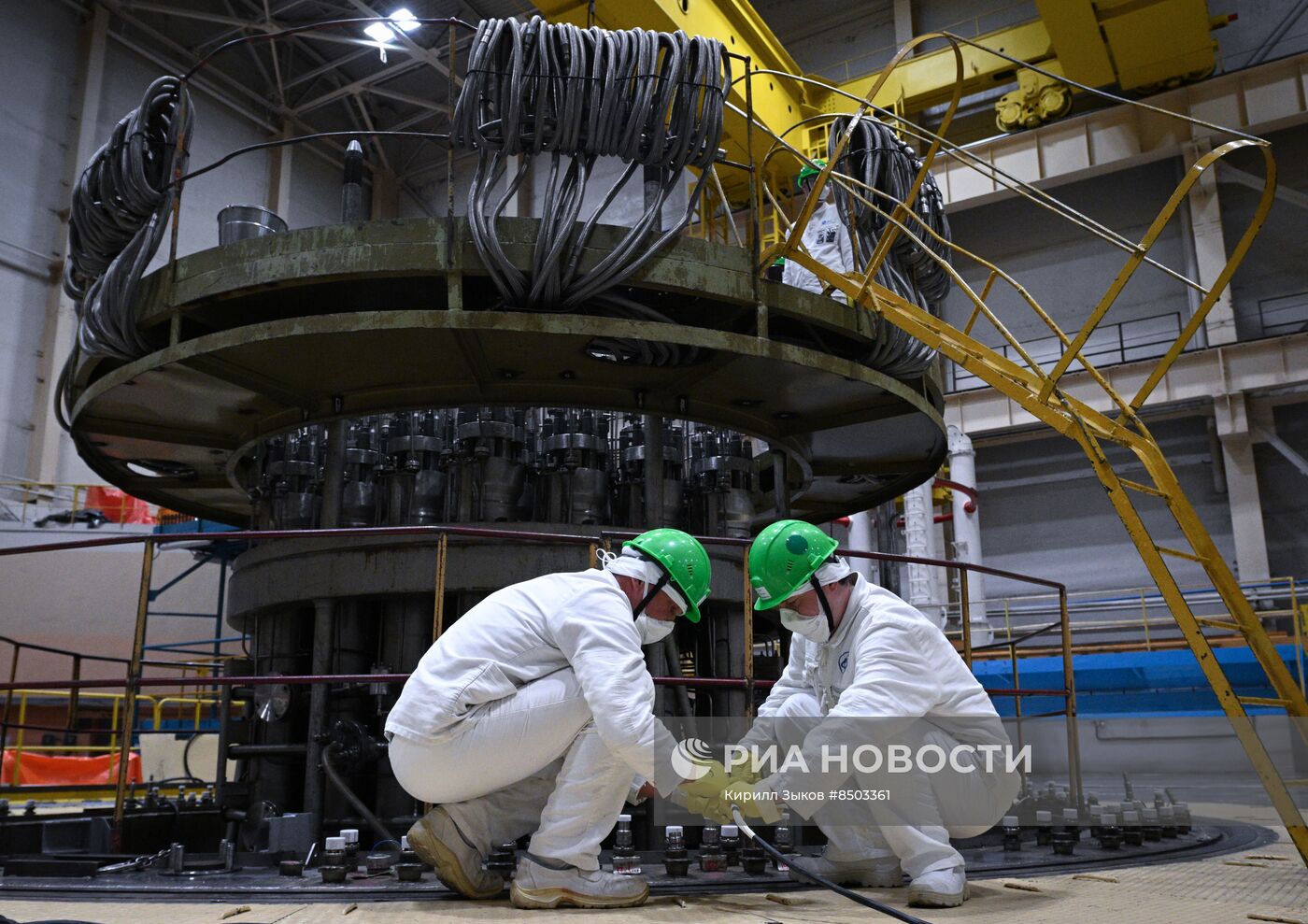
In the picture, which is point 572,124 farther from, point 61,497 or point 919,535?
point 61,497

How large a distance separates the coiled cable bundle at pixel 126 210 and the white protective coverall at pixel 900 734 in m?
4.57

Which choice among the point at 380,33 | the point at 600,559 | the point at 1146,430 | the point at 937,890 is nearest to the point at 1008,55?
the point at 1146,430

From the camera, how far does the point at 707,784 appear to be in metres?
3.51

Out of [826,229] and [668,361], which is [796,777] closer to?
[668,361]

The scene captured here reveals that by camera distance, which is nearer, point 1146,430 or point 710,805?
point 710,805

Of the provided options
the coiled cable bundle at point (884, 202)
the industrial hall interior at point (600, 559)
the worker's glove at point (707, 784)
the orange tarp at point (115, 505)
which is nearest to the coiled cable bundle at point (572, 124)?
the industrial hall interior at point (600, 559)

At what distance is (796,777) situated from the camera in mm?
3559

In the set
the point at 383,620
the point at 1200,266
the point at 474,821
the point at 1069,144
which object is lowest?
the point at 474,821

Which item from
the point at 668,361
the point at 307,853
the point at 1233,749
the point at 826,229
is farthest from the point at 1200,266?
the point at 307,853

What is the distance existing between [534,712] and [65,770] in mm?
11458

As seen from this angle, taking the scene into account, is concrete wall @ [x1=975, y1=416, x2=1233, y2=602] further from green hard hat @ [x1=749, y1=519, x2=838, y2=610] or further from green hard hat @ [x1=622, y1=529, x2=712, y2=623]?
green hard hat @ [x1=622, y1=529, x2=712, y2=623]

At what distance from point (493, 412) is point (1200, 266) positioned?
47.6 ft

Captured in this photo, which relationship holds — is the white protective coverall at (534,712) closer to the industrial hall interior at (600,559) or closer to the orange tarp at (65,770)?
the industrial hall interior at (600,559)

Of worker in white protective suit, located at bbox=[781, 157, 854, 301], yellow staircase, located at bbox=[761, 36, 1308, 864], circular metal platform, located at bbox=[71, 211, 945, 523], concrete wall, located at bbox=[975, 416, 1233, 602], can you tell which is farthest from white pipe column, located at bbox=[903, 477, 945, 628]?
yellow staircase, located at bbox=[761, 36, 1308, 864]
